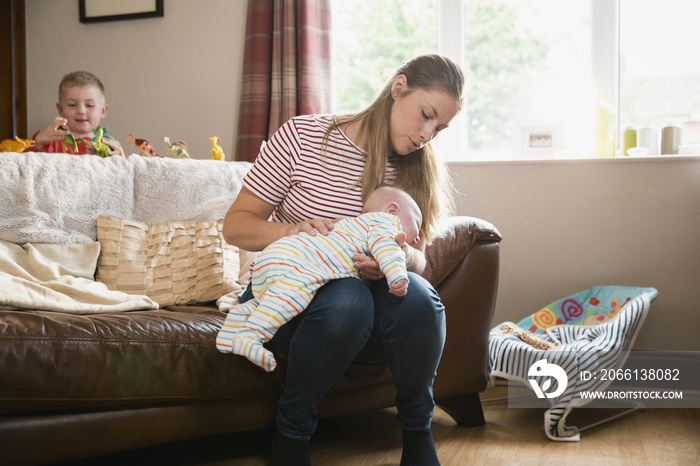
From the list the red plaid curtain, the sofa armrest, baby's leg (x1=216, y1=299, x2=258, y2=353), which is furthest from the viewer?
the red plaid curtain

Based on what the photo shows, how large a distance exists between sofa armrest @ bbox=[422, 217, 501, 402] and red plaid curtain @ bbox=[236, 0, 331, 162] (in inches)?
48.7

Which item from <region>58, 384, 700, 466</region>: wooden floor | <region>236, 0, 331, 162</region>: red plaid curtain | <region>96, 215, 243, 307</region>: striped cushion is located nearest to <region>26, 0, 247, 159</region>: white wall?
<region>236, 0, 331, 162</region>: red plaid curtain

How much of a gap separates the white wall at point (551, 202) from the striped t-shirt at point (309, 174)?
1.12 m

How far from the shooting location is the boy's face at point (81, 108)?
95.3 inches

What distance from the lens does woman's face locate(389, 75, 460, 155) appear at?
1494mm

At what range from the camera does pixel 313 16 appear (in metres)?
2.82

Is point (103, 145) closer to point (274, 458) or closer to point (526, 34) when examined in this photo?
point (274, 458)

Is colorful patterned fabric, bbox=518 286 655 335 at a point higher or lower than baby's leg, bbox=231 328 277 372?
lower

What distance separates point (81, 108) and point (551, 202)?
5.93 ft

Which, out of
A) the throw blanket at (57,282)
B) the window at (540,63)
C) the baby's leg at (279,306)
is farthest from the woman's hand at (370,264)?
the window at (540,63)

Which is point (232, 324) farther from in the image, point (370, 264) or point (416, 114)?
point (416, 114)

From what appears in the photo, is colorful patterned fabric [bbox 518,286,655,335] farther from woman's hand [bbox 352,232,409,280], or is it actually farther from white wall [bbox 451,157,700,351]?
woman's hand [bbox 352,232,409,280]

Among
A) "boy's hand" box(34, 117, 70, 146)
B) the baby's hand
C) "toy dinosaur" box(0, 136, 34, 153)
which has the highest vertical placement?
"boy's hand" box(34, 117, 70, 146)

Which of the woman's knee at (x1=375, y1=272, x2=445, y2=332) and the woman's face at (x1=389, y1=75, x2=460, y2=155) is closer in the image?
the woman's knee at (x1=375, y1=272, x2=445, y2=332)
